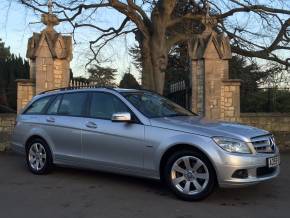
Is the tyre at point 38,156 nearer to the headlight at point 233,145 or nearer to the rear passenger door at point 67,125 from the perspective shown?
the rear passenger door at point 67,125

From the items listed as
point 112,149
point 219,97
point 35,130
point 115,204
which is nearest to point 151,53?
point 219,97

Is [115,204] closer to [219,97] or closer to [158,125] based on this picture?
[158,125]

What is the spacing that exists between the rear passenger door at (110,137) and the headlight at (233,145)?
4.15ft

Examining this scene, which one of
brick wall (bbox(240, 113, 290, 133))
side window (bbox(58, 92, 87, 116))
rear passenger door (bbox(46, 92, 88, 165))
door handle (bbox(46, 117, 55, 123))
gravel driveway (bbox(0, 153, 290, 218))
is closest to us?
gravel driveway (bbox(0, 153, 290, 218))

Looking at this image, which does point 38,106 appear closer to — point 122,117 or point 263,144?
point 122,117

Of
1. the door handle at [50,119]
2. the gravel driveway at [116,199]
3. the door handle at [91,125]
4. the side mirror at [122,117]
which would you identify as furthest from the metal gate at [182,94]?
the side mirror at [122,117]

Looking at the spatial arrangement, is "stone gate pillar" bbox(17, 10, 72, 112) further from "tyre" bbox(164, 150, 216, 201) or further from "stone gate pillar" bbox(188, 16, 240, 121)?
"tyre" bbox(164, 150, 216, 201)

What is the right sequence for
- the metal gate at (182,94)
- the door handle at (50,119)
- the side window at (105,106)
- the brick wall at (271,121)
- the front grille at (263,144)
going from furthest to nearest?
the metal gate at (182,94) → the brick wall at (271,121) → the door handle at (50,119) → the side window at (105,106) → the front grille at (263,144)

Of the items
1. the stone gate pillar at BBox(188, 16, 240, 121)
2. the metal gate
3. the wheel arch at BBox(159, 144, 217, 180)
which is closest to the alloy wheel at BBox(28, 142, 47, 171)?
the wheel arch at BBox(159, 144, 217, 180)

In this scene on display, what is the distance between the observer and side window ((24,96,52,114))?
9994 mm

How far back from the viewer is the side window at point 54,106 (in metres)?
9.71

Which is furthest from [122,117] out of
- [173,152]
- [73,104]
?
[73,104]

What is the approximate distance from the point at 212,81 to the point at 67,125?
6.84 m

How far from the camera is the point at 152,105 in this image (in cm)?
875
